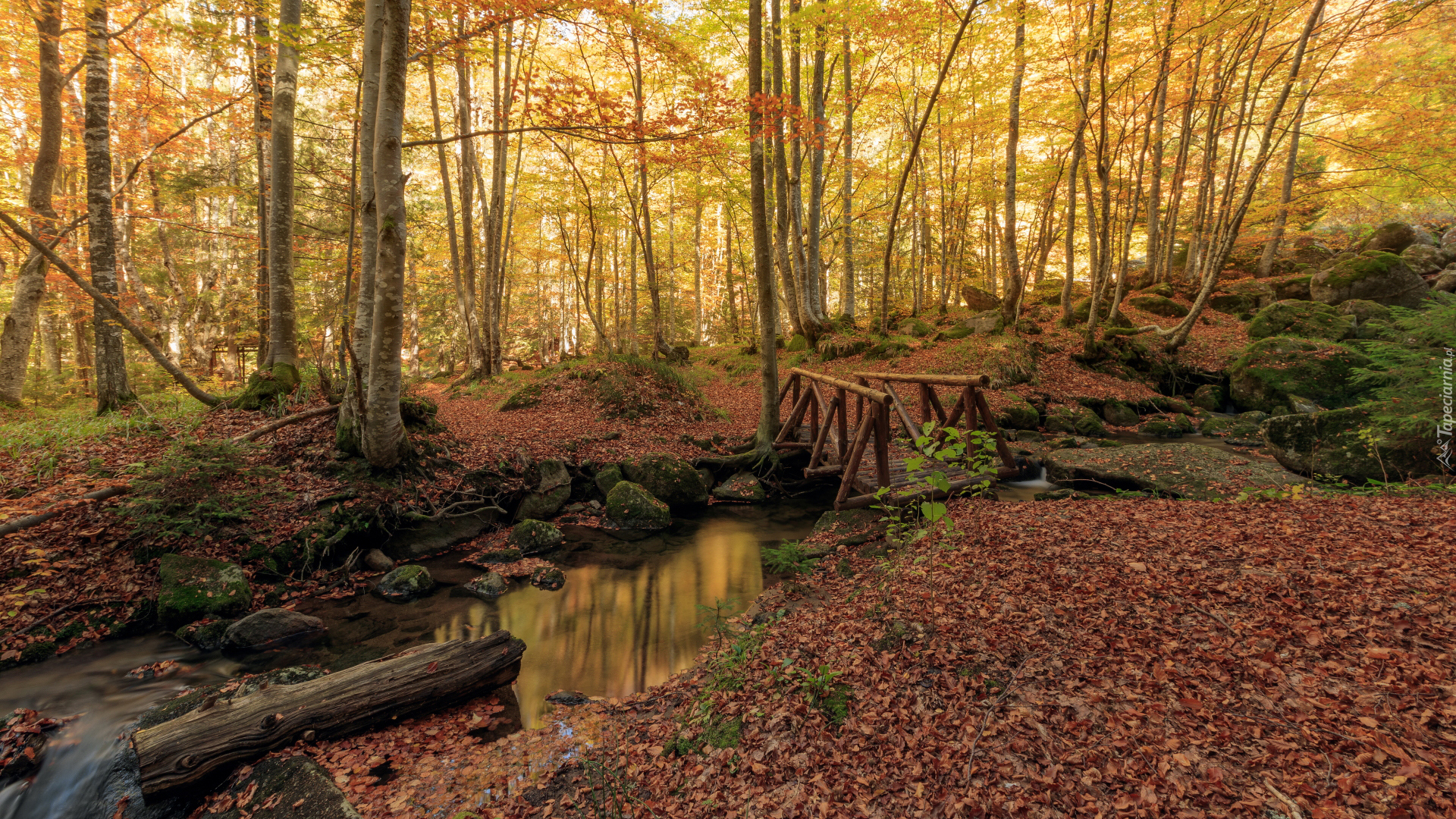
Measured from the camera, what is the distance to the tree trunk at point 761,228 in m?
8.79

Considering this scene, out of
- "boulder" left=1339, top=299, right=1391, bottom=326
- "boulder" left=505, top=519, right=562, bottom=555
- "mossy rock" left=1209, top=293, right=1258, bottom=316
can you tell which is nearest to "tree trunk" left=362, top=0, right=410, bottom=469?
"boulder" left=505, top=519, right=562, bottom=555

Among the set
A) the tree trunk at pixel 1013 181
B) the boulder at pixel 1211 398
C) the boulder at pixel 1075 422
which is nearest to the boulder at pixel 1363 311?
the boulder at pixel 1211 398

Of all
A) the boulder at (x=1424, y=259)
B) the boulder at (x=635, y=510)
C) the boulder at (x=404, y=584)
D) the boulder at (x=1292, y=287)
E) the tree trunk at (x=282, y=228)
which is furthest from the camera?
the boulder at (x=1424, y=259)

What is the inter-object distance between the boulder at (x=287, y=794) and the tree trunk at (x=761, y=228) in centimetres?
778

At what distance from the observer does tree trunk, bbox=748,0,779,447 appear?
346 inches

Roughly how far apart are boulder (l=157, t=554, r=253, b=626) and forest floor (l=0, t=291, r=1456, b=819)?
24 centimetres

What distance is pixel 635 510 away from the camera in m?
8.98

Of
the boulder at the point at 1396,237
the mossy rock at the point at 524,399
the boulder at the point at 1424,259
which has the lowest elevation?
the mossy rock at the point at 524,399

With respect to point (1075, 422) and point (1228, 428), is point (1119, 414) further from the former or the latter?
point (1228, 428)

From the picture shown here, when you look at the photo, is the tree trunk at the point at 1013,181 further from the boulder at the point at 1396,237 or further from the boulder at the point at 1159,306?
the boulder at the point at 1396,237

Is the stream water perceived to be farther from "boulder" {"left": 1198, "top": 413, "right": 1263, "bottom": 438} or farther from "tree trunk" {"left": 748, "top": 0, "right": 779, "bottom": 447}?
"boulder" {"left": 1198, "top": 413, "right": 1263, "bottom": 438}

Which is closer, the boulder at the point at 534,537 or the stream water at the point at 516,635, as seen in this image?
the stream water at the point at 516,635

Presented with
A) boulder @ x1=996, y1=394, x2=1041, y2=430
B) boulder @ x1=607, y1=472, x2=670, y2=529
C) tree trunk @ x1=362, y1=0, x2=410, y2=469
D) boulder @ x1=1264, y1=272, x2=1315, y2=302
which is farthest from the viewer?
boulder @ x1=1264, y1=272, x2=1315, y2=302

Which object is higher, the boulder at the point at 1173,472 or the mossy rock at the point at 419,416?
the mossy rock at the point at 419,416
